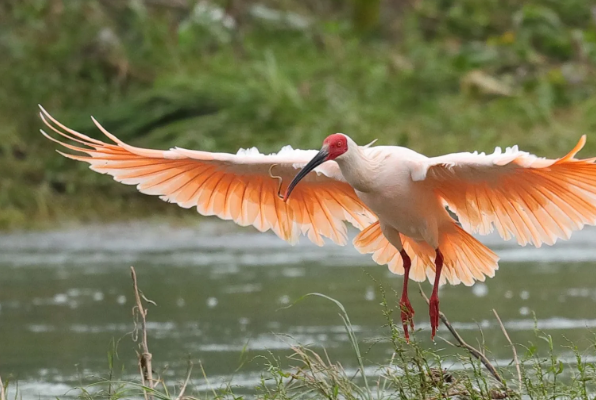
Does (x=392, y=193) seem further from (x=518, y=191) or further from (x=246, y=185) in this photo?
(x=246, y=185)

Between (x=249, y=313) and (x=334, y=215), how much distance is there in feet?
7.13

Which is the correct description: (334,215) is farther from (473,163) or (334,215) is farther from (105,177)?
(105,177)

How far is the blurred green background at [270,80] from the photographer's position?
14.5 m

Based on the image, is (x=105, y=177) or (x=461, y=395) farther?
(x=105, y=177)

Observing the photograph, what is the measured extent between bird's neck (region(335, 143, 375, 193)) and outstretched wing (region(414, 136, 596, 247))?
26 cm

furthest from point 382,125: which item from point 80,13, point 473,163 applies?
point 473,163

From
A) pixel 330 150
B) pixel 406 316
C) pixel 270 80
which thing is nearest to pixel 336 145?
pixel 330 150

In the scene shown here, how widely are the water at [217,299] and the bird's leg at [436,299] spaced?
436 millimetres

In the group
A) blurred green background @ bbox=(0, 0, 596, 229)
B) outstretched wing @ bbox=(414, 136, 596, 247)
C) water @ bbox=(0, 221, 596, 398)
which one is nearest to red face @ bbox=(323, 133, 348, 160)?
outstretched wing @ bbox=(414, 136, 596, 247)

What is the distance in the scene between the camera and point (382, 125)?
49.8 ft

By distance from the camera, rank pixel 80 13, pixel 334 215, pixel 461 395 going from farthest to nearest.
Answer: pixel 80 13 → pixel 334 215 → pixel 461 395

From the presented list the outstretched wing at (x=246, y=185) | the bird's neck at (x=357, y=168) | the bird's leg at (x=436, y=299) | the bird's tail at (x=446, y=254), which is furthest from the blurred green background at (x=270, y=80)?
the bird's neck at (x=357, y=168)

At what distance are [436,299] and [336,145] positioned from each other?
1.07 meters

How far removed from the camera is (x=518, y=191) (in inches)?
265
